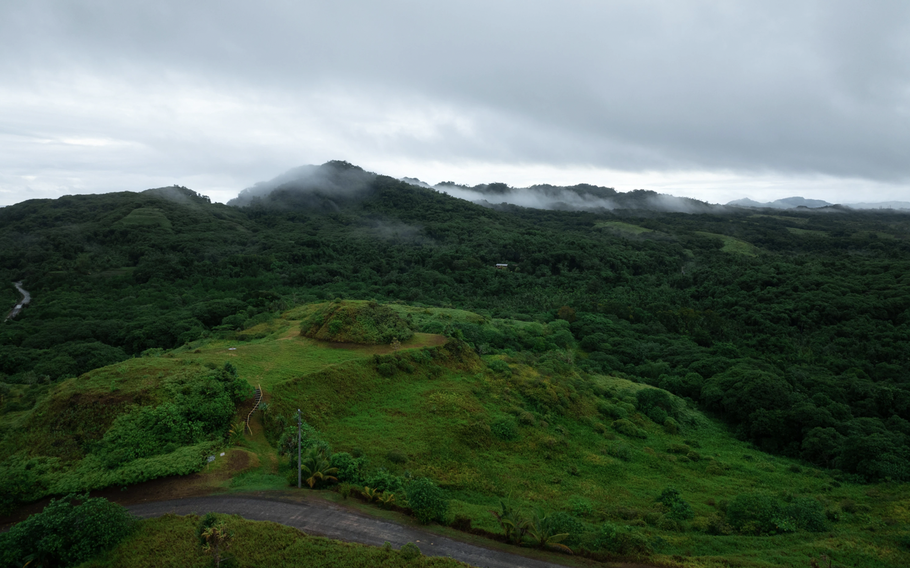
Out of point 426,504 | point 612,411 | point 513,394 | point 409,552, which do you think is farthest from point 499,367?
point 409,552

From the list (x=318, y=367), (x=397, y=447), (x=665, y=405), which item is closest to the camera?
(x=397, y=447)

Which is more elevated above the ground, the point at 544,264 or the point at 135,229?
the point at 135,229

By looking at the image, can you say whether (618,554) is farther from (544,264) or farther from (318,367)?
(544,264)

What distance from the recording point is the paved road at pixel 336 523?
559 inches

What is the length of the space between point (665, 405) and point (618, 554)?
23.2 m

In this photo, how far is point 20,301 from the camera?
67.9m

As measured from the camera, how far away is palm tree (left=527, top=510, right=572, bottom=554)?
1457cm

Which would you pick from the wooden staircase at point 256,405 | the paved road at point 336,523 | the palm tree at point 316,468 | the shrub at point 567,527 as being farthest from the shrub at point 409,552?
the wooden staircase at point 256,405

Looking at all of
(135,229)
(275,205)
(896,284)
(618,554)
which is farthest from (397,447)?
(275,205)

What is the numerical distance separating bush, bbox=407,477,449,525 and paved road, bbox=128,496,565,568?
500 mm

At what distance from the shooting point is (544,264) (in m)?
96.8

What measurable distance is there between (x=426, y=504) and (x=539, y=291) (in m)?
66.5

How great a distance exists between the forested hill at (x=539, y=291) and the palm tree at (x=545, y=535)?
23613 mm

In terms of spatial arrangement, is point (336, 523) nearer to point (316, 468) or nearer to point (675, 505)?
point (316, 468)
